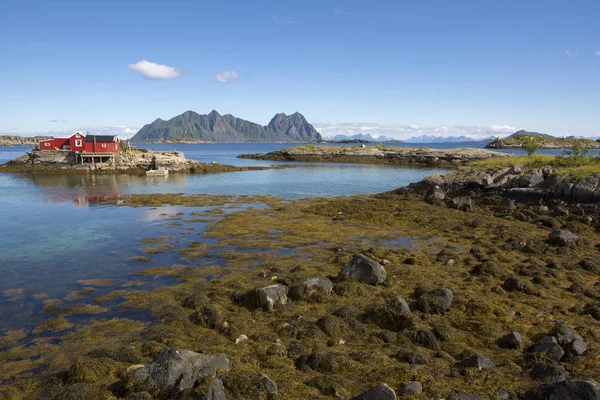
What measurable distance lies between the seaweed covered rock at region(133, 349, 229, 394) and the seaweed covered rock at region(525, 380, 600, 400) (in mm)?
8865

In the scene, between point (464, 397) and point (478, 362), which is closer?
point (464, 397)

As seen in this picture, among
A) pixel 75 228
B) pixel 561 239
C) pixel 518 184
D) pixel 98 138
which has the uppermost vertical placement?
pixel 98 138

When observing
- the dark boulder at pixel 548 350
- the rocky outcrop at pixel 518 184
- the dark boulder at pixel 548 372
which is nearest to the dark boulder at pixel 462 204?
the rocky outcrop at pixel 518 184

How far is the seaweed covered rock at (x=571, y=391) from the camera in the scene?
9188 millimetres

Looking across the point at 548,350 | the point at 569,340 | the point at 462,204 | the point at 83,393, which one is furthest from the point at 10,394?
the point at 462,204

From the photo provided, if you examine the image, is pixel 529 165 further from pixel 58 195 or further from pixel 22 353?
pixel 58 195

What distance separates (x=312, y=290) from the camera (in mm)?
17641

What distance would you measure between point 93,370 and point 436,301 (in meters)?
13.1

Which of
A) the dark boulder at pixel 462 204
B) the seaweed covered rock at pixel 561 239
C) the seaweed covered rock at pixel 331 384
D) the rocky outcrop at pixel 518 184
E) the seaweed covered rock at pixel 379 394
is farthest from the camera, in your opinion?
the rocky outcrop at pixel 518 184

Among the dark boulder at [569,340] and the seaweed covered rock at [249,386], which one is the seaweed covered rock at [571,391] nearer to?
the dark boulder at [569,340]

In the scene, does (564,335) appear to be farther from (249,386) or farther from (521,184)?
(521,184)

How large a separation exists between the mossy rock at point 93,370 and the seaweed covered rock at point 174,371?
139 centimetres

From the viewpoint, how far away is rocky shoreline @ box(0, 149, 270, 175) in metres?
86.9

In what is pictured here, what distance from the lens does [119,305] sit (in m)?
17.3
